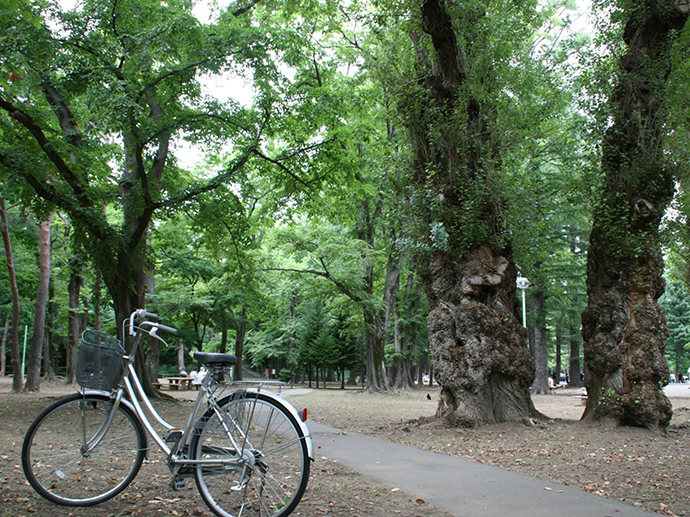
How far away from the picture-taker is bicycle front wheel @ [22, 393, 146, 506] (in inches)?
149

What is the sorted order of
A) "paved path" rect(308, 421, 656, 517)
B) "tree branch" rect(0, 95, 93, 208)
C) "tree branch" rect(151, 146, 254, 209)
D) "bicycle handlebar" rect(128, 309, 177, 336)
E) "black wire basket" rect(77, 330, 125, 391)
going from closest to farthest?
1. "black wire basket" rect(77, 330, 125, 391)
2. "bicycle handlebar" rect(128, 309, 177, 336)
3. "paved path" rect(308, 421, 656, 517)
4. "tree branch" rect(0, 95, 93, 208)
5. "tree branch" rect(151, 146, 254, 209)

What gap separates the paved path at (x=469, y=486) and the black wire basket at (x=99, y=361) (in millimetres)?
2665

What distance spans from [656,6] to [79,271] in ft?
61.9

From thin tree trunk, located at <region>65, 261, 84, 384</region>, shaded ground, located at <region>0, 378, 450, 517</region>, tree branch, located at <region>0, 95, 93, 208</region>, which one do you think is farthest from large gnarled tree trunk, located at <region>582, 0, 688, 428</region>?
thin tree trunk, located at <region>65, 261, 84, 384</region>

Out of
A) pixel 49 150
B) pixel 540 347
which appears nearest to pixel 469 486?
pixel 49 150

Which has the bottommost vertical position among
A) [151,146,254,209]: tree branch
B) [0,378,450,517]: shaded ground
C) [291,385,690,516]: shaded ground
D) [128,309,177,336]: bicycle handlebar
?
[291,385,690,516]: shaded ground

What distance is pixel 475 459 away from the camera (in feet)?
21.7

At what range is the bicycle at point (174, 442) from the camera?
3.54 m

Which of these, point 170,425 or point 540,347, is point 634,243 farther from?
point 540,347

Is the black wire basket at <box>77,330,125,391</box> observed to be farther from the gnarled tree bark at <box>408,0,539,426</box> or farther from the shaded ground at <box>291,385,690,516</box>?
the gnarled tree bark at <box>408,0,539,426</box>

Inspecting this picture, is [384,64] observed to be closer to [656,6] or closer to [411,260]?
[411,260]

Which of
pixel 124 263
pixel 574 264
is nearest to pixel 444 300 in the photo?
pixel 124 263

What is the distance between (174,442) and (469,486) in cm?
275

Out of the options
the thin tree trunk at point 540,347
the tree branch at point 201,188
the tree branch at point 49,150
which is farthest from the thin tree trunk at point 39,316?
the thin tree trunk at point 540,347
